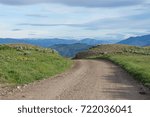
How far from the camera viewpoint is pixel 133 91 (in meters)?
24.7

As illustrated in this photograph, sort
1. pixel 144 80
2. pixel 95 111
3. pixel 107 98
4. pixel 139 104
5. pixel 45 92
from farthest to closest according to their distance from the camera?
pixel 144 80 → pixel 45 92 → pixel 107 98 → pixel 139 104 → pixel 95 111

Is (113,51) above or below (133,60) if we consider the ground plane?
below

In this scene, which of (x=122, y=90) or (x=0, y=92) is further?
(x=122, y=90)

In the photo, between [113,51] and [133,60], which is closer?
[133,60]

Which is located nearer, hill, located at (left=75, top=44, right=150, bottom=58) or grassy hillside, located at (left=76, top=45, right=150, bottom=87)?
grassy hillside, located at (left=76, top=45, right=150, bottom=87)

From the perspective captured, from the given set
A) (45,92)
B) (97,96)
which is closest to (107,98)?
(97,96)

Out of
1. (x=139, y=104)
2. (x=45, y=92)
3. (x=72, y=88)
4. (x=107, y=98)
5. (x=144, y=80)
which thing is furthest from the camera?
(x=144, y=80)

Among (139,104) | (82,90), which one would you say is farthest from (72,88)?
(139,104)

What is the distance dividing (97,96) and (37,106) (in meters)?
5.29

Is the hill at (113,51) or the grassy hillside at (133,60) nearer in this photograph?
the grassy hillside at (133,60)

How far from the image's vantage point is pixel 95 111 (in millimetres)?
16328

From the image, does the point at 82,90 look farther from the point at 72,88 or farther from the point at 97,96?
the point at 97,96

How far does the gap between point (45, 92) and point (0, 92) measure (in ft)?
8.23

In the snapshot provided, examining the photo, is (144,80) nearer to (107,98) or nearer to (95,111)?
(107,98)
